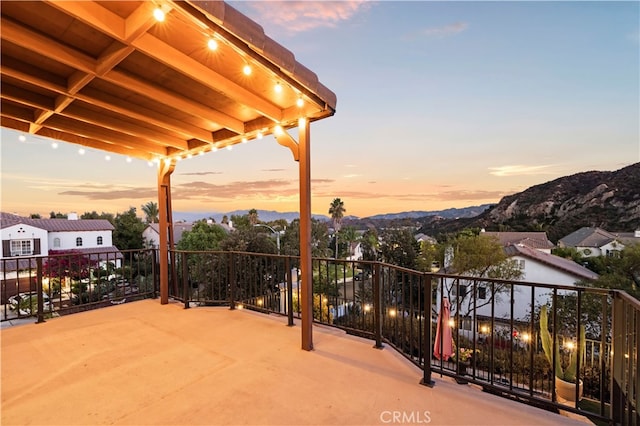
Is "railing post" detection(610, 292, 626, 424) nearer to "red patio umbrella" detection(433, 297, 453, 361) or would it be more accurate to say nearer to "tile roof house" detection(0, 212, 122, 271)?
"red patio umbrella" detection(433, 297, 453, 361)

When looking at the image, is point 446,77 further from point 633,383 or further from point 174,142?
point 633,383

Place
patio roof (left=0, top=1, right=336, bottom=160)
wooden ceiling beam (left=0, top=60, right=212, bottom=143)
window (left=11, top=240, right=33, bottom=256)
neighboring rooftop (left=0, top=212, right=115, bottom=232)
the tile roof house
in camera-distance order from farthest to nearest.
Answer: neighboring rooftop (left=0, top=212, right=115, bottom=232) → window (left=11, top=240, right=33, bottom=256) → the tile roof house → wooden ceiling beam (left=0, top=60, right=212, bottom=143) → patio roof (left=0, top=1, right=336, bottom=160)

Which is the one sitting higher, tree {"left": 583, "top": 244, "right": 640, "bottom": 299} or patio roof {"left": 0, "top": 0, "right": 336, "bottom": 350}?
patio roof {"left": 0, "top": 0, "right": 336, "bottom": 350}

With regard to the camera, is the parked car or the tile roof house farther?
the tile roof house

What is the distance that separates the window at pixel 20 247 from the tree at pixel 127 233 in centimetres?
860

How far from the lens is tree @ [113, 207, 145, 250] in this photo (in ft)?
85.6

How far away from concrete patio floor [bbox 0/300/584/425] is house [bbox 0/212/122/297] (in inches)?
545

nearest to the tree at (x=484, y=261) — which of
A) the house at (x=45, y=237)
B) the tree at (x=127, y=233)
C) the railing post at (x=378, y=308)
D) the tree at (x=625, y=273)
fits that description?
the tree at (x=625, y=273)

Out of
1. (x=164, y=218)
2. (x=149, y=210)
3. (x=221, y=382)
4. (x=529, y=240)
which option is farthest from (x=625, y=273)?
(x=149, y=210)

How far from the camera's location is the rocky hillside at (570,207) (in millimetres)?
25781

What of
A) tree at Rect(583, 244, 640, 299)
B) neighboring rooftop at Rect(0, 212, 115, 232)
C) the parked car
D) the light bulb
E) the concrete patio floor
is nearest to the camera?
the light bulb

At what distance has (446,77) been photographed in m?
8.48

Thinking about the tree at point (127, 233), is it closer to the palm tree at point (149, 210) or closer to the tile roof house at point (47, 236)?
the tile roof house at point (47, 236)

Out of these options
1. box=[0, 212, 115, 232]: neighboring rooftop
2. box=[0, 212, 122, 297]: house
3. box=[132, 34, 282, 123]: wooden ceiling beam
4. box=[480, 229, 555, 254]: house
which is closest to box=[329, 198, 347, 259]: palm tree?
box=[480, 229, 555, 254]: house
